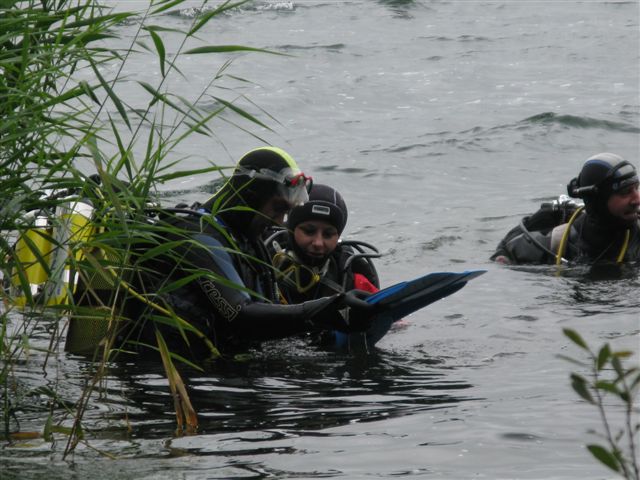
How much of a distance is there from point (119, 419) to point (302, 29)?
49.5 ft

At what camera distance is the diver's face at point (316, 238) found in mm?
6137

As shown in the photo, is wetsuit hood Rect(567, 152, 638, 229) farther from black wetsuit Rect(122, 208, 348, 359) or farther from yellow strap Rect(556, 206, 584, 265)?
black wetsuit Rect(122, 208, 348, 359)

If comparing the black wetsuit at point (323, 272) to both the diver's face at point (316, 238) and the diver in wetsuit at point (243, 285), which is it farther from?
the diver in wetsuit at point (243, 285)

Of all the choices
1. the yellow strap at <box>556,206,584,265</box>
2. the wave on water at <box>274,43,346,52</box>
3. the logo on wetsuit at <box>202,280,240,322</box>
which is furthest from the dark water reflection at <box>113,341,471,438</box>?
the wave on water at <box>274,43,346,52</box>

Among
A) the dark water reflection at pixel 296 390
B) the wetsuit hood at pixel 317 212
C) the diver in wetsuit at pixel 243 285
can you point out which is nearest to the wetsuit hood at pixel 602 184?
the wetsuit hood at pixel 317 212

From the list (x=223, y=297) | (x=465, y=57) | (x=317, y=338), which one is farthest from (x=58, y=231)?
(x=465, y=57)

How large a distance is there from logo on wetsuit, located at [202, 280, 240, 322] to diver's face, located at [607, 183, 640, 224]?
358 centimetres

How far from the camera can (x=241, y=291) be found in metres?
4.94

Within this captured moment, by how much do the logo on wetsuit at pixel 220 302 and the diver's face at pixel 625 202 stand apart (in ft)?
11.8

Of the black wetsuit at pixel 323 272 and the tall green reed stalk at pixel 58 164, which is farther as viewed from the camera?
the black wetsuit at pixel 323 272

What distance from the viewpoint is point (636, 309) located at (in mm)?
6945

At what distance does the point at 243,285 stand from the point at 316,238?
3.77 feet

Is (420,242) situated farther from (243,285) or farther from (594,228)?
(243,285)

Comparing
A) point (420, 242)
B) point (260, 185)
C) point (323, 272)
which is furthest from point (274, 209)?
point (420, 242)
